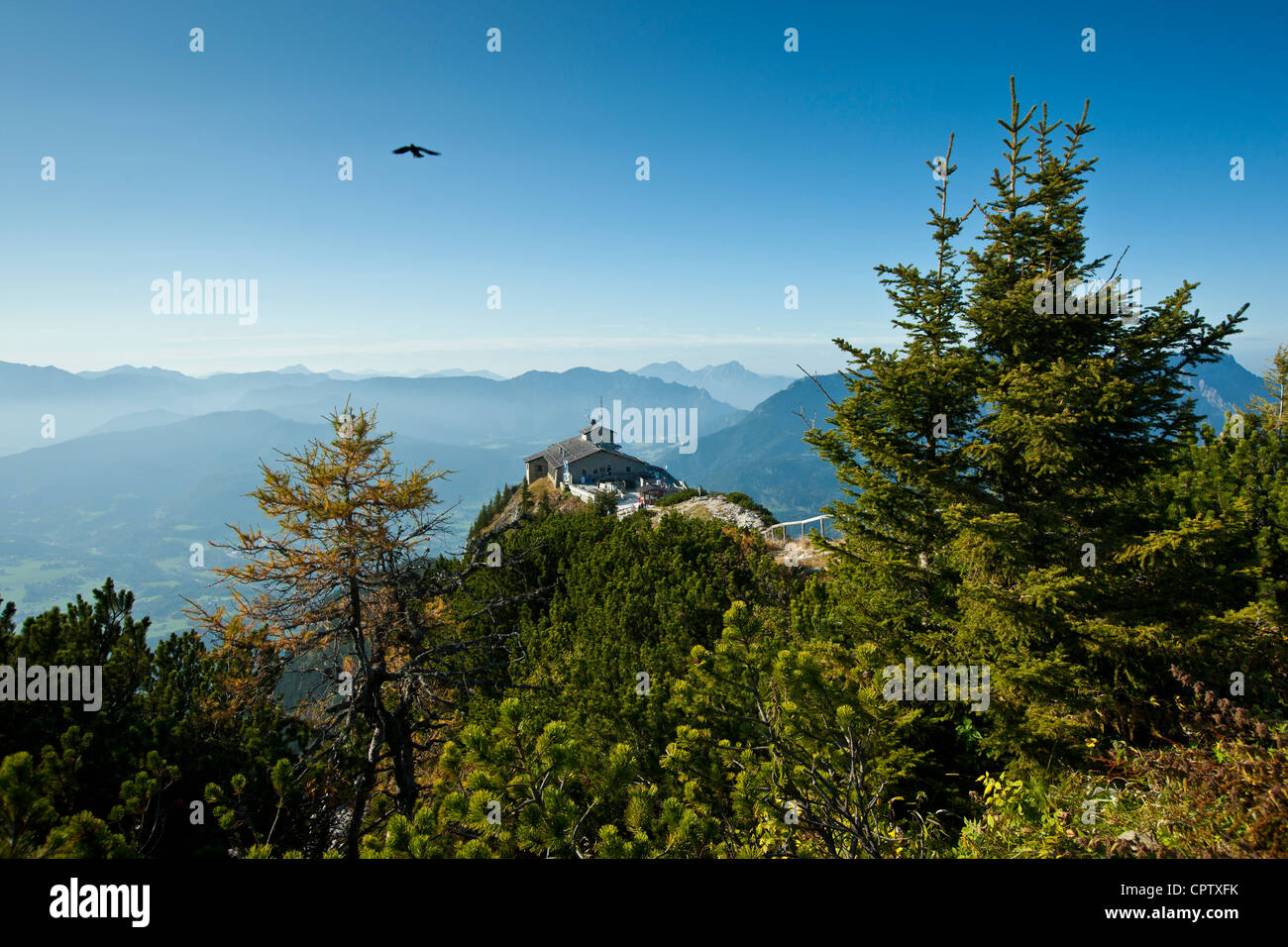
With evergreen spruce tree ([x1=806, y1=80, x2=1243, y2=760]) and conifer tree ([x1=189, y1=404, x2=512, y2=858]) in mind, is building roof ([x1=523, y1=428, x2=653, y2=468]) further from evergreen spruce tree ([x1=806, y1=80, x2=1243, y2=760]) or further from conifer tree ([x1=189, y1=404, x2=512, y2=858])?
evergreen spruce tree ([x1=806, y1=80, x2=1243, y2=760])

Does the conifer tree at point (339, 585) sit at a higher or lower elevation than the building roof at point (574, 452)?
lower

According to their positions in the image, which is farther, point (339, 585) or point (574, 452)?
point (574, 452)

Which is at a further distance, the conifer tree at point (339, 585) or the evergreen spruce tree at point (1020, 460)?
the conifer tree at point (339, 585)

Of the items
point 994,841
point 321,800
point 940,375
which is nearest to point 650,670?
point 321,800

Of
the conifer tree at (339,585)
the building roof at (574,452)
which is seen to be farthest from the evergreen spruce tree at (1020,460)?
the building roof at (574,452)

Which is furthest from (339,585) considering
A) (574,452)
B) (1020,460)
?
(574,452)

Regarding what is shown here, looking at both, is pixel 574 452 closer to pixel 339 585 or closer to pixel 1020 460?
pixel 339 585

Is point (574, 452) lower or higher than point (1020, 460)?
higher

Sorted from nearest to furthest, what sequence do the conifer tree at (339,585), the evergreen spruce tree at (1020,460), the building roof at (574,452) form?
the evergreen spruce tree at (1020,460) → the conifer tree at (339,585) → the building roof at (574,452)

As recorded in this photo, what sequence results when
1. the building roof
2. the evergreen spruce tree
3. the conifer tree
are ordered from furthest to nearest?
the building roof, the conifer tree, the evergreen spruce tree

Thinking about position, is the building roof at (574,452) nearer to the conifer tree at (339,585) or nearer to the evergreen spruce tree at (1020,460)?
the conifer tree at (339,585)

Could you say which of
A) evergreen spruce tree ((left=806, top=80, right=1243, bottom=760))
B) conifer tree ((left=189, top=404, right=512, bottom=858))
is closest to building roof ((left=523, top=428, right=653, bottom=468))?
conifer tree ((left=189, top=404, right=512, bottom=858))

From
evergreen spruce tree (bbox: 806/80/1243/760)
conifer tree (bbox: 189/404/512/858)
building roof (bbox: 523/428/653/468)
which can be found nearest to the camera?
evergreen spruce tree (bbox: 806/80/1243/760)
